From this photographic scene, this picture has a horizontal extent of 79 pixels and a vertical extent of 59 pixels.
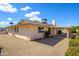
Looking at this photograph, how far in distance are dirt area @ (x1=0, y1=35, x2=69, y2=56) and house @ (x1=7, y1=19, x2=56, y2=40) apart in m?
0.12

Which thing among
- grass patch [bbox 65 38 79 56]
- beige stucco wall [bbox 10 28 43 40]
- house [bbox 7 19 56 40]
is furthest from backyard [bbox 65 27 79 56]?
beige stucco wall [bbox 10 28 43 40]

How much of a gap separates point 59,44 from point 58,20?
558 mm

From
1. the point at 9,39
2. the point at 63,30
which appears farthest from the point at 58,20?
the point at 9,39

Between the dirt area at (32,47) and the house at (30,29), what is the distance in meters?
0.12

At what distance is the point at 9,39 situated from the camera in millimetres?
7434

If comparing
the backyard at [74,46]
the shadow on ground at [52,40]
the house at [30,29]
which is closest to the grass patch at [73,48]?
the backyard at [74,46]

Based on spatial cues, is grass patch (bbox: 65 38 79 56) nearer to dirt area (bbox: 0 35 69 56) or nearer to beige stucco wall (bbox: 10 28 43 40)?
dirt area (bbox: 0 35 69 56)

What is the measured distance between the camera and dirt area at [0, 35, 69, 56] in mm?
7336

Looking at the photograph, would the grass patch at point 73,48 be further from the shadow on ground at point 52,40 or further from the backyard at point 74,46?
the shadow on ground at point 52,40

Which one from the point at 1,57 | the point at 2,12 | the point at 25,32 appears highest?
the point at 2,12

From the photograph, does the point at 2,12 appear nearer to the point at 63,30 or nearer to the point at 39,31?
the point at 39,31

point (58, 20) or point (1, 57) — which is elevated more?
point (58, 20)

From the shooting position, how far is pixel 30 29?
7.47 meters

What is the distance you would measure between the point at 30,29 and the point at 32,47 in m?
0.43
